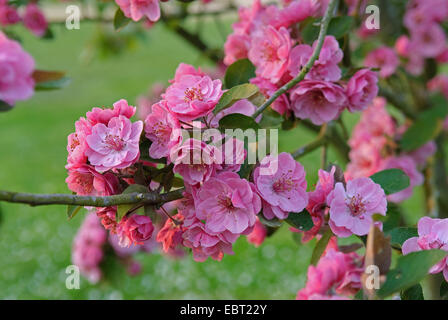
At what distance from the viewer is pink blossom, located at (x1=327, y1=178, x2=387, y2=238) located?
0.72 m

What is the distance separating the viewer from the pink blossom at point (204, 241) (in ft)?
2.24

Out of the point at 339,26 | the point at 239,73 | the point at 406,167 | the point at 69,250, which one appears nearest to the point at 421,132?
the point at 406,167

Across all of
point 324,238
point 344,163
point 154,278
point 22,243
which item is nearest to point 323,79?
point 324,238

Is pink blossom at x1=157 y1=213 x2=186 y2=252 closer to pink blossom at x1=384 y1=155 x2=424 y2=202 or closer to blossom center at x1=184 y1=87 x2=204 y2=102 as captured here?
blossom center at x1=184 y1=87 x2=204 y2=102

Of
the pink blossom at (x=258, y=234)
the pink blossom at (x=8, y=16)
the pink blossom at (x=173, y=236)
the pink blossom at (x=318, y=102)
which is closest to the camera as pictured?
the pink blossom at (x=173, y=236)

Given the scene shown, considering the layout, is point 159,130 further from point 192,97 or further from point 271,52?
point 271,52

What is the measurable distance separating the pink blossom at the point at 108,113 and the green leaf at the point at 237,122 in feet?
0.40

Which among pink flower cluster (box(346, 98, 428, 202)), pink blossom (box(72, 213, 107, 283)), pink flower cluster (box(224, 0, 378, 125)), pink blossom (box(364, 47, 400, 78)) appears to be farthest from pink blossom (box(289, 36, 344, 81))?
pink blossom (box(72, 213, 107, 283))

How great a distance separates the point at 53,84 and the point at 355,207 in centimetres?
42

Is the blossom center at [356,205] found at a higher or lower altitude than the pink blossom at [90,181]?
lower

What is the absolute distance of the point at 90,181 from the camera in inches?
27.4

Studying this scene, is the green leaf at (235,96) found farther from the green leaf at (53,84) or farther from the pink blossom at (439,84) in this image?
the pink blossom at (439,84)

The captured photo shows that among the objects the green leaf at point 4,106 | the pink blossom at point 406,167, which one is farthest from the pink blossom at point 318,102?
the pink blossom at point 406,167

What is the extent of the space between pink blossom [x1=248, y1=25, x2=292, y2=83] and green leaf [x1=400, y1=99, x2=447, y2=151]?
0.67 metres
